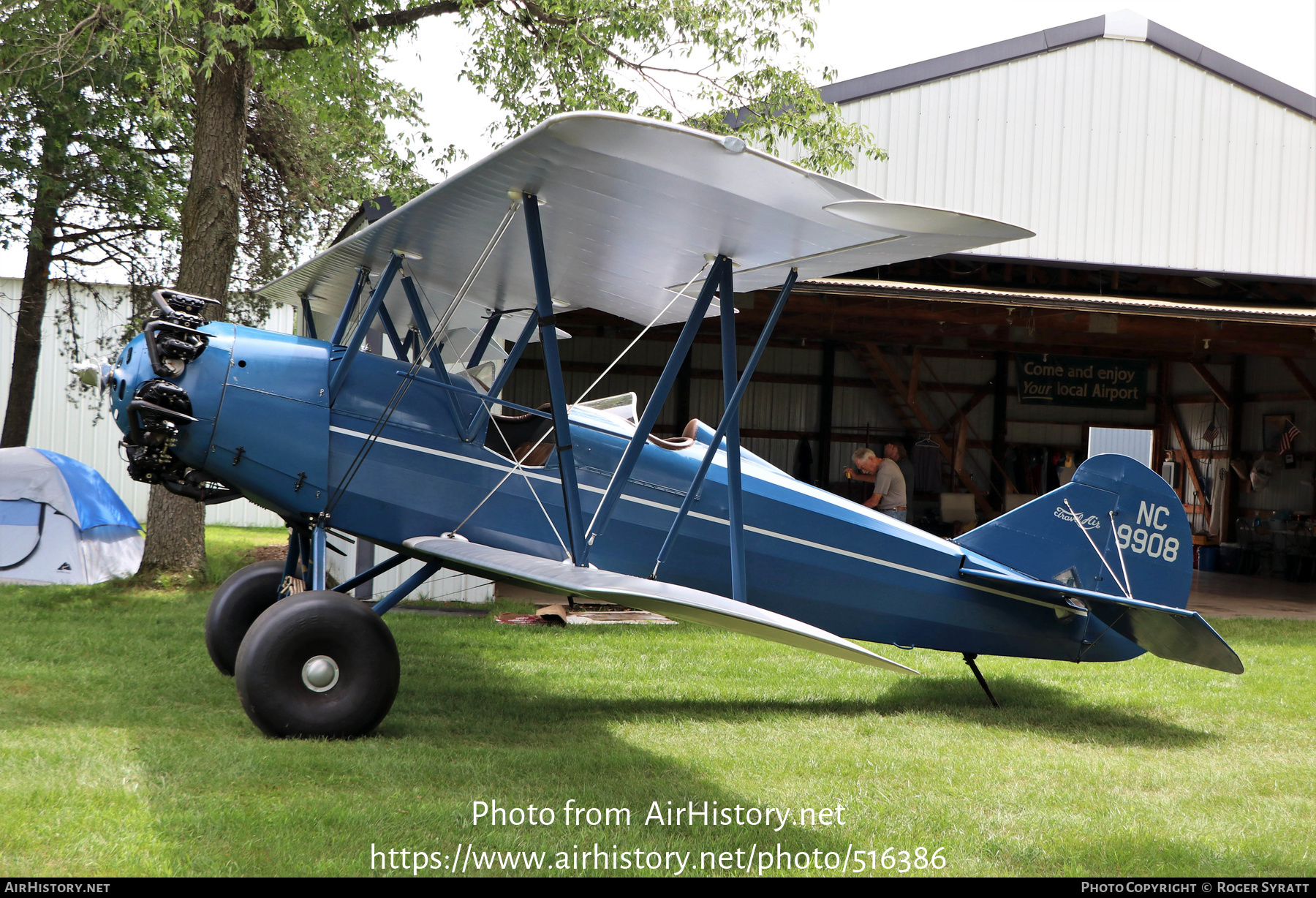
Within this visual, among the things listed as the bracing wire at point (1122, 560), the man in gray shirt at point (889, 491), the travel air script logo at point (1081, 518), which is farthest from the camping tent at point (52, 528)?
the bracing wire at point (1122, 560)

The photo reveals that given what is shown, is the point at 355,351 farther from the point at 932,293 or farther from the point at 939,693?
the point at 932,293

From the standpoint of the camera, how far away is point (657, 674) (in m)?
6.69

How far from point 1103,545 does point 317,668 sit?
468cm

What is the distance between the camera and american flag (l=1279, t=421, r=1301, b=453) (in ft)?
55.2

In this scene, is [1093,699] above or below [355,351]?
below

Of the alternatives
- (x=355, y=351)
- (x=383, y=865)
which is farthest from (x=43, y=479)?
(x=383, y=865)

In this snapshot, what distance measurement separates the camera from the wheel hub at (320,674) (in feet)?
13.8

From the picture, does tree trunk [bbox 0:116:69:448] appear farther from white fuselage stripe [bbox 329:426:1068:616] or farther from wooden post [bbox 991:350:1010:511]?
wooden post [bbox 991:350:1010:511]

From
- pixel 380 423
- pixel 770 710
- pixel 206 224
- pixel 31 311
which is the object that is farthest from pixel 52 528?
pixel 770 710

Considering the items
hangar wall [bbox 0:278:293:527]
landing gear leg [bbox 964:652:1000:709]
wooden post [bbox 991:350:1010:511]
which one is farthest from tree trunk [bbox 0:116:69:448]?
wooden post [bbox 991:350:1010:511]

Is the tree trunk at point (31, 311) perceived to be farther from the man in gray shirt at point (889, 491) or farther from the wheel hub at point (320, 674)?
the man in gray shirt at point (889, 491)

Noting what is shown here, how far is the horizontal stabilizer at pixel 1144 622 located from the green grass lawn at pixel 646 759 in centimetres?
53

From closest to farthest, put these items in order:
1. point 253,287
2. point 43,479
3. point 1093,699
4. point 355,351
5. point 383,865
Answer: point 383,865 → point 355,351 → point 1093,699 → point 43,479 → point 253,287

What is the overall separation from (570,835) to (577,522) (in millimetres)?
1405
